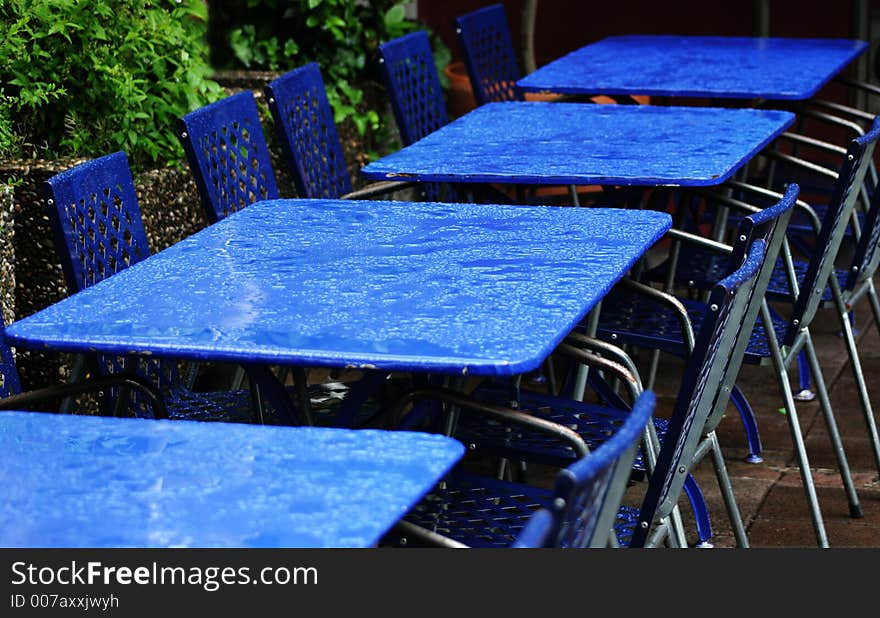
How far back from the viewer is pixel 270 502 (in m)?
1.92

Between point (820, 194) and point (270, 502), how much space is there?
12.5ft

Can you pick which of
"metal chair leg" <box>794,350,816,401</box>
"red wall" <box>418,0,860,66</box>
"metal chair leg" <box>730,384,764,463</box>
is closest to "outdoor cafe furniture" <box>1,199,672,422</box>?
"metal chair leg" <box>730,384,764,463</box>

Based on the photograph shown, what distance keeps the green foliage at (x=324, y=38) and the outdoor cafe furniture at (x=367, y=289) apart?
3052 mm

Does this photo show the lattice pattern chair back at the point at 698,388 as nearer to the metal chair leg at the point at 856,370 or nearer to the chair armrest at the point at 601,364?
the chair armrest at the point at 601,364

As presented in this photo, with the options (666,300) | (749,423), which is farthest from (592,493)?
(749,423)

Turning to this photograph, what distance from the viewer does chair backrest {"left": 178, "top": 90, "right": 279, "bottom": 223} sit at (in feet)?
13.0

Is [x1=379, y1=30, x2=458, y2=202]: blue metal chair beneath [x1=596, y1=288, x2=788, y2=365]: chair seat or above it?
above

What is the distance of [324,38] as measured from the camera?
6.70 metres

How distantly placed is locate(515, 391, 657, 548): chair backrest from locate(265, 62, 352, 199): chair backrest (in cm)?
268

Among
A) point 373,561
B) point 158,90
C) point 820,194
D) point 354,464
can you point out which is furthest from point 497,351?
point 820,194

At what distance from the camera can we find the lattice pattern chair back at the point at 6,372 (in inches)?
122

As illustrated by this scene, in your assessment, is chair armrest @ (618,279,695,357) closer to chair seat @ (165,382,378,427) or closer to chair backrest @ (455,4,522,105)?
chair seat @ (165,382,378,427)

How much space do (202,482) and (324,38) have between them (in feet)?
16.1

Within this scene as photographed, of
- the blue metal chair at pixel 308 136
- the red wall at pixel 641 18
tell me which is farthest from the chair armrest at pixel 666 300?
the red wall at pixel 641 18
